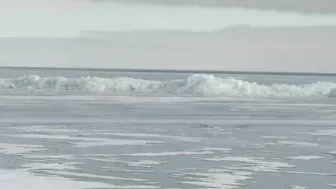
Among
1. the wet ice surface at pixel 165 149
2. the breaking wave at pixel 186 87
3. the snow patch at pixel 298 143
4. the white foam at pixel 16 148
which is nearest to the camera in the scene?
the wet ice surface at pixel 165 149

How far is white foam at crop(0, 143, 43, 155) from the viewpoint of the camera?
10855mm

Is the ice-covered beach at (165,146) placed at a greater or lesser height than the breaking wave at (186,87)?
lesser

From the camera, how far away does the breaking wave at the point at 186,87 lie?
31.8 m

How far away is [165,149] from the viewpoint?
Result: 11.4 metres

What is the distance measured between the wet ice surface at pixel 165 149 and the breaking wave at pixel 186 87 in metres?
12.6

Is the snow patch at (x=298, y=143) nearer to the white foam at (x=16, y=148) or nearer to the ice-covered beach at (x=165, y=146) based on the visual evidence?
the ice-covered beach at (x=165, y=146)

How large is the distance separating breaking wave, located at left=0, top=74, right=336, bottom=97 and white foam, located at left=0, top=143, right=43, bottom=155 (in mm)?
19620

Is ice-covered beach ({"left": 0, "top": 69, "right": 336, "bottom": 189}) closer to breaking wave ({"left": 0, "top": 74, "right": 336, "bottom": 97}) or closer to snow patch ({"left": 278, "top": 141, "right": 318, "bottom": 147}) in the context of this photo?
snow patch ({"left": 278, "top": 141, "right": 318, "bottom": 147})

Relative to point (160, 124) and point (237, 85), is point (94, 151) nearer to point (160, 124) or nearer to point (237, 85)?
point (160, 124)

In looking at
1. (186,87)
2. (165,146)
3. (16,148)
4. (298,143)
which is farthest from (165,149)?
(186,87)

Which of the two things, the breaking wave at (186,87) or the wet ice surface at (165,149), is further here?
the breaking wave at (186,87)

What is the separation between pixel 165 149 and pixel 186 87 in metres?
21.8

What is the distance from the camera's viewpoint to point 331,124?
1638cm

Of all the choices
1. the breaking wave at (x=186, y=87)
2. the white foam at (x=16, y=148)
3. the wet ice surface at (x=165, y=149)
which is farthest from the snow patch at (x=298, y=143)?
the breaking wave at (x=186, y=87)
